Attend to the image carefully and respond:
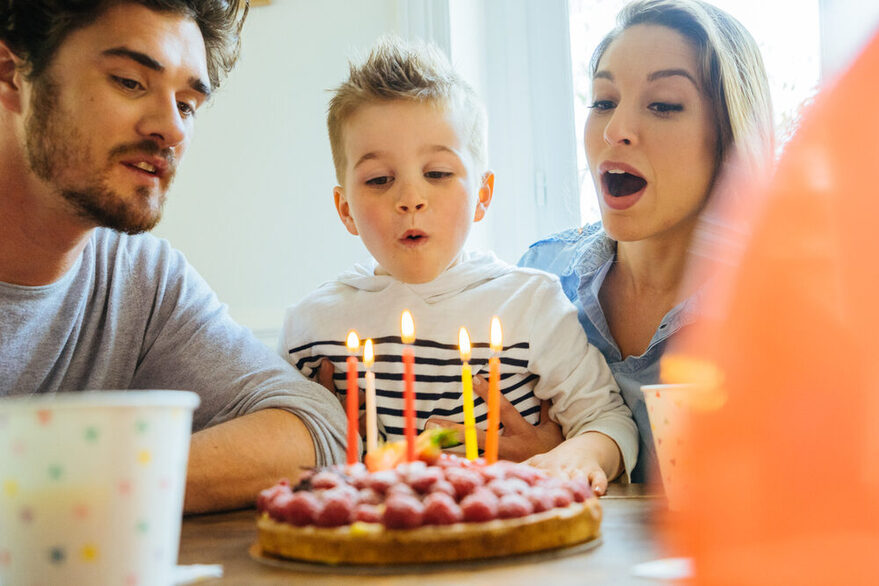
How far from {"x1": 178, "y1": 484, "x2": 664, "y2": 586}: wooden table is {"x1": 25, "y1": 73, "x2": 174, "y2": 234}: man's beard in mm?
652

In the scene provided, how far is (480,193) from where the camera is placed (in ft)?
5.23

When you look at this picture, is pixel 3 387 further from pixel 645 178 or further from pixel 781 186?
pixel 781 186

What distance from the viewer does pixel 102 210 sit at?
1278 mm

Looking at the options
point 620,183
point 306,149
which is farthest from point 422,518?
point 306,149

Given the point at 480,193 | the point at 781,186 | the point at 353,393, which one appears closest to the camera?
the point at 781,186

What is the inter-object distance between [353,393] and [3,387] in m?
0.69

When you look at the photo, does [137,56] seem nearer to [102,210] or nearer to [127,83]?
[127,83]

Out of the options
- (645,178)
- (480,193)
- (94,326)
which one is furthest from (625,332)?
(94,326)

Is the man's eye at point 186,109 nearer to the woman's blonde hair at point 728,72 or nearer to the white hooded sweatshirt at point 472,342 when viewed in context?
the white hooded sweatshirt at point 472,342

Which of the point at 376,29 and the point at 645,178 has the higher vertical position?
the point at 376,29

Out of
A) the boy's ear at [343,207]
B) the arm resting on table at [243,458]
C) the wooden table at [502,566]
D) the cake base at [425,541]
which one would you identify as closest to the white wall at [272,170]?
the boy's ear at [343,207]

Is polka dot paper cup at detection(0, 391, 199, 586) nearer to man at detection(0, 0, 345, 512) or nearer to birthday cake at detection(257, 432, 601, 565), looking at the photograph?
birthday cake at detection(257, 432, 601, 565)

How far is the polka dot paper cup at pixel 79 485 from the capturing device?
0.48 meters

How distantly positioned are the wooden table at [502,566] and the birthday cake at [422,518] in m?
0.02
